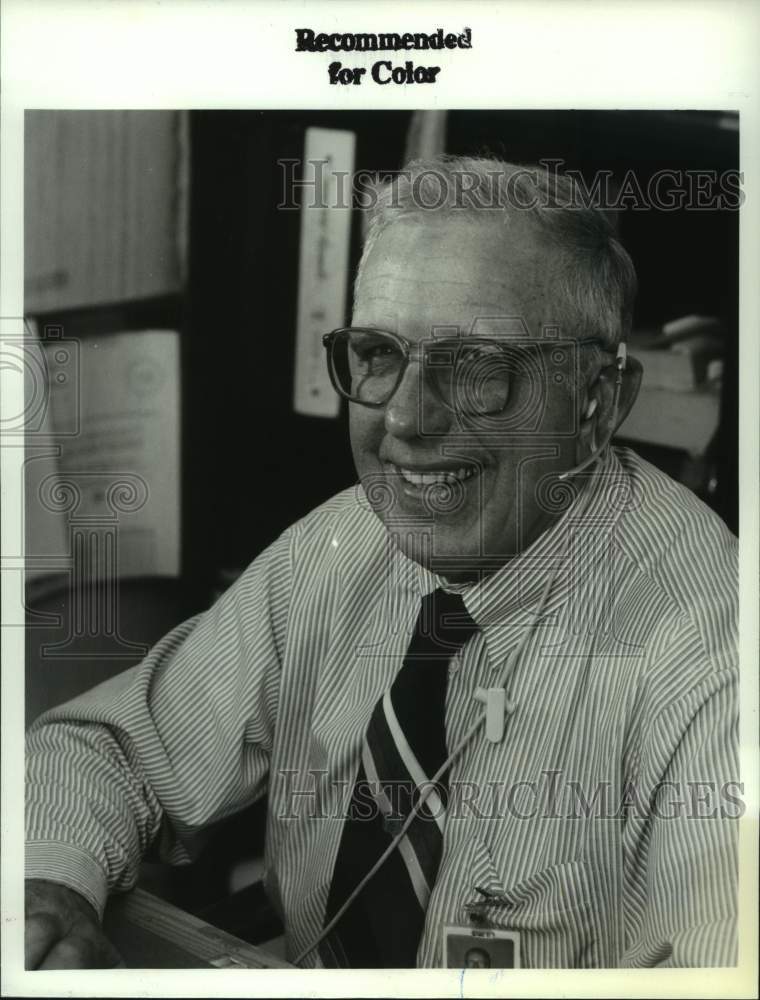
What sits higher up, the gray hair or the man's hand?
the gray hair

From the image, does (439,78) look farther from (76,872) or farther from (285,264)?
(76,872)

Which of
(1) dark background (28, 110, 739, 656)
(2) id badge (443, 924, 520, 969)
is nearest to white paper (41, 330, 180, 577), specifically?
(1) dark background (28, 110, 739, 656)

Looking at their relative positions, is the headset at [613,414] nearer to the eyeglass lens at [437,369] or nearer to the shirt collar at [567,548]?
the shirt collar at [567,548]

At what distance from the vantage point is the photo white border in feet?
5.21

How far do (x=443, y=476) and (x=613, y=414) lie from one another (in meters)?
0.23

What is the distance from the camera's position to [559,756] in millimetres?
1580

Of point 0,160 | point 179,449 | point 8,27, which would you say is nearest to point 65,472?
point 179,449

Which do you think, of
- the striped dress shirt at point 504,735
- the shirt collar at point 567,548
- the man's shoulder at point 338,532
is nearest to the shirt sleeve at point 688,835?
the striped dress shirt at point 504,735

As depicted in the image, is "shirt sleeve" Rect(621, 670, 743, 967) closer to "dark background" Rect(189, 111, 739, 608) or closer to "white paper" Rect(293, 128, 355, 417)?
"dark background" Rect(189, 111, 739, 608)

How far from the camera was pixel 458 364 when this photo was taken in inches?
60.5

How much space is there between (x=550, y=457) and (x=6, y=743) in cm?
81

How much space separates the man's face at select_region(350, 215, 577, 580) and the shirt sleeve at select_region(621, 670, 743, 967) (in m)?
0.31

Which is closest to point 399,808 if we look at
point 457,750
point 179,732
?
point 457,750

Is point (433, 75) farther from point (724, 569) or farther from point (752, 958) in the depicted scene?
point (752, 958)
